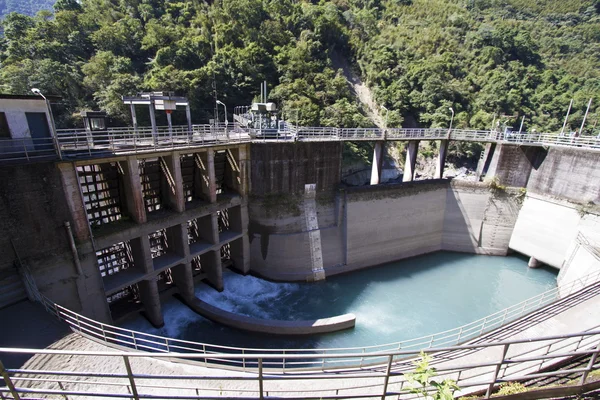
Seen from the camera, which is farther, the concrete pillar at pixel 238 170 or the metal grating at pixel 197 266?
the metal grating at pixel 197 266

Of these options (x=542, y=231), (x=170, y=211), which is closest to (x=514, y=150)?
(x=542, y=231)

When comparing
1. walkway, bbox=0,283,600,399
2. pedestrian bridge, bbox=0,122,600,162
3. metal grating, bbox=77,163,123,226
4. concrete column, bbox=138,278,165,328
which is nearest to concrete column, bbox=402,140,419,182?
pedestrian bridge, bbox=0,122,600,162

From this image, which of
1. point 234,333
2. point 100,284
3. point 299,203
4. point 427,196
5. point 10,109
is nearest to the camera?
point 10,109

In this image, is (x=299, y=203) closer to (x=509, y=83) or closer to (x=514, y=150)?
(x=514, y=150)

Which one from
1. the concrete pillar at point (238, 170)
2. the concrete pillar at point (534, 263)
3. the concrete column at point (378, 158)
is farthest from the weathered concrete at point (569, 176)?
the concrete pillar at point (238, 170)

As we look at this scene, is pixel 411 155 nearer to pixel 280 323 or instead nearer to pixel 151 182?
pixel 280 323

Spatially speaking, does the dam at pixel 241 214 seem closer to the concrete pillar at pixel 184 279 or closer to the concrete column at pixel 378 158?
the concrete pillar at pixel 184 279
